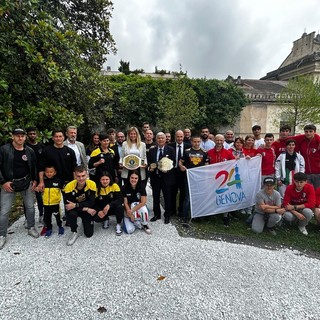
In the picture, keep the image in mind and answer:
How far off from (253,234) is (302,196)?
1.28 m

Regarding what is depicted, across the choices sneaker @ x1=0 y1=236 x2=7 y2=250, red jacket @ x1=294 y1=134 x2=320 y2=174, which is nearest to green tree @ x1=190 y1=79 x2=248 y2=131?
red jacket @ x1=294 y1=134 x2=320 y2=174

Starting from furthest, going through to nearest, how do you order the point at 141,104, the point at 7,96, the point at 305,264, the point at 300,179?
the point at 141,104, the point at 7,96, the point at 300,179, the point at 305,264

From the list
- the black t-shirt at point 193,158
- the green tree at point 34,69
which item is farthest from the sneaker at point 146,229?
the green tree at point 34,69

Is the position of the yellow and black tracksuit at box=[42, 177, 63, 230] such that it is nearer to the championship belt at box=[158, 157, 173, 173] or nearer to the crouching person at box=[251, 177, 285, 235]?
the championship belt at box=[158, 157, 173, 173]

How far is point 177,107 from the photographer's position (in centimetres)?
1605

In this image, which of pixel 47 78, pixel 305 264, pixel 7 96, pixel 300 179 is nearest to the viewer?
pixel 305 264

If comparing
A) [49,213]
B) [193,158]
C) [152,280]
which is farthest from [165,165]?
[49,213]

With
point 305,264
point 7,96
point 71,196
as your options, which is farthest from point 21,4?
point 305,264

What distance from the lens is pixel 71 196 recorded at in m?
4.04

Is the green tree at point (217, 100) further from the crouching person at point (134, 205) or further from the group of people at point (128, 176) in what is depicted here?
the crouching person at point (134, 205)

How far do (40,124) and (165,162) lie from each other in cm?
341

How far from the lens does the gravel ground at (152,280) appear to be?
2482 millimetres

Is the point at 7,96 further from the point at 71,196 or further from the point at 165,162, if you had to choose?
the point at 165,162

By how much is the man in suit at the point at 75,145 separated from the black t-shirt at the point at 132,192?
1.17 meters
